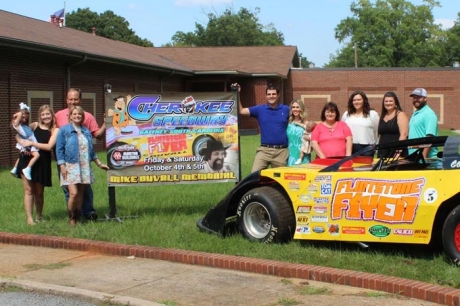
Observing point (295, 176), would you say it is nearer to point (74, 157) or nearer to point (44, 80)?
point (74, 157)

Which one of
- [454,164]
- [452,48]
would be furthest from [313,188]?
[452,48]

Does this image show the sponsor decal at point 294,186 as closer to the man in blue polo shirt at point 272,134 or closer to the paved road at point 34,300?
the man in blue polo shirt at point 272,134

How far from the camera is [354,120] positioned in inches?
353

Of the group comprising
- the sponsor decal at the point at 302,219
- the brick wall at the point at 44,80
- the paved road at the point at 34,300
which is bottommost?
the paved road at the point at 34,300

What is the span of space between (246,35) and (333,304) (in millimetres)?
91844

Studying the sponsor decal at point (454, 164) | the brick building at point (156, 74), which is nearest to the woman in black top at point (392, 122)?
the sponsor decal at point (454, 164)

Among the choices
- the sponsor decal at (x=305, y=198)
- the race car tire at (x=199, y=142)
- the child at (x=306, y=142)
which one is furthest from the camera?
the race car tire at (x=199, y=142)

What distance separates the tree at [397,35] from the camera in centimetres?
8606

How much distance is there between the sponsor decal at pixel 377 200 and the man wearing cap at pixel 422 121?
1818 millimetres

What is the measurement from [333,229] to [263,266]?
88 cm

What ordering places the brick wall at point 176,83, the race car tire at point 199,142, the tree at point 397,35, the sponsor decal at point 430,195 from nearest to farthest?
the sponsor decal at point 430,195
the race car tire at point 199,142
the brick wall at point 176,83
the tree at point 397,35

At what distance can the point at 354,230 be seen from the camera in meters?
6.90

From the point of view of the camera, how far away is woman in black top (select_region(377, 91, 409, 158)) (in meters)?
8.68

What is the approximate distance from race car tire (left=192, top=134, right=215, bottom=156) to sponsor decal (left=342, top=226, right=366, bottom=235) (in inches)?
120
